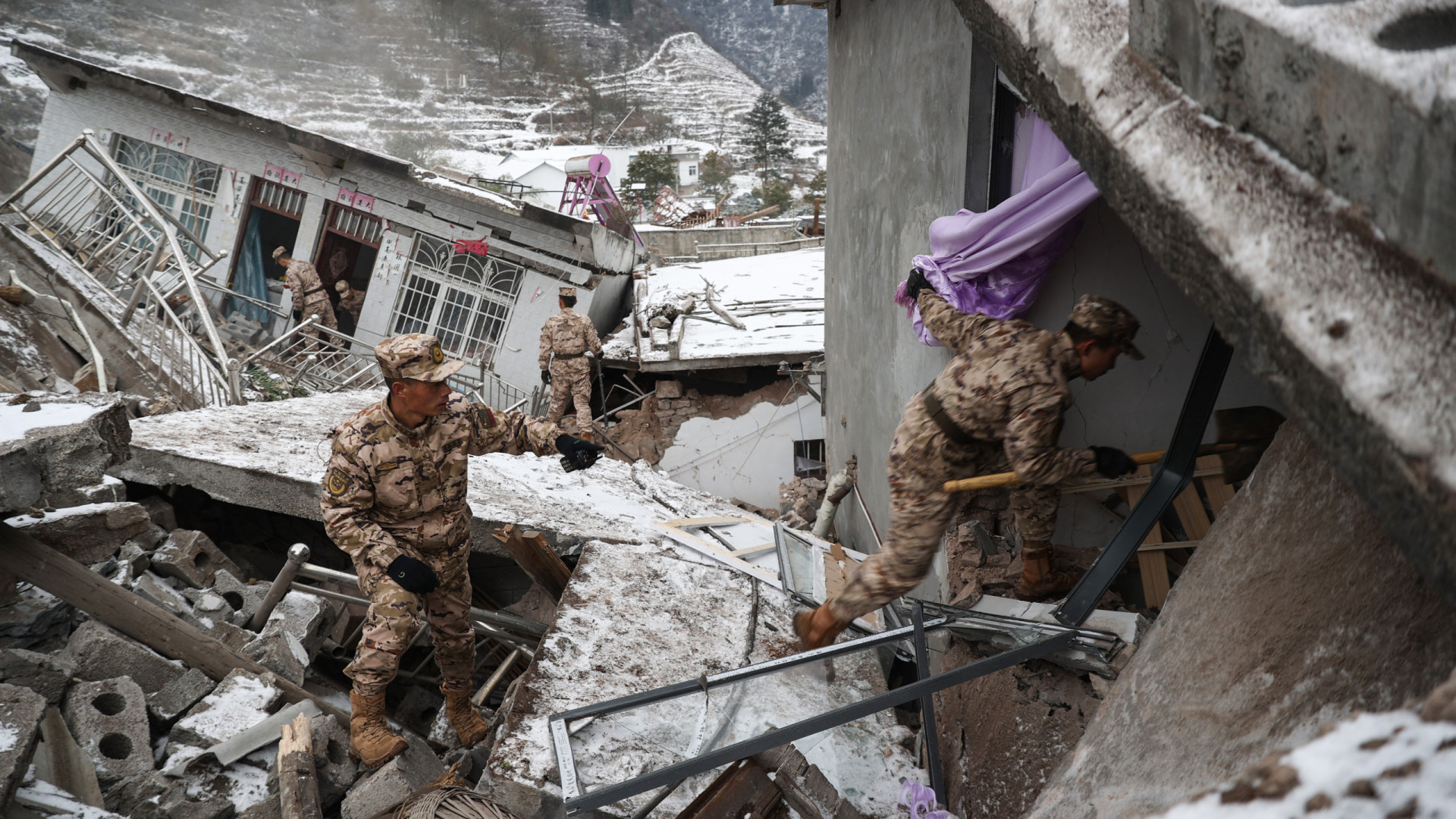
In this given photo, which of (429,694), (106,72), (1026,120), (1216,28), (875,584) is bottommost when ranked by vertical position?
(429,694)

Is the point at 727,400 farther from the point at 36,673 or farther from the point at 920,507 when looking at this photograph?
the point at 36,673

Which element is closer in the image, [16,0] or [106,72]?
[106,72]

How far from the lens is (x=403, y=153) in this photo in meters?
48.4

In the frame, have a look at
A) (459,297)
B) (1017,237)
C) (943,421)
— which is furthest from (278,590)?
(459,297)

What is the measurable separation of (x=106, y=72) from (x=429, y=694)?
45.3 ft

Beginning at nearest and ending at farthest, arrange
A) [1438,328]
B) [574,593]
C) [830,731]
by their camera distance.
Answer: [1438,328] < [830,731] < [574,593]

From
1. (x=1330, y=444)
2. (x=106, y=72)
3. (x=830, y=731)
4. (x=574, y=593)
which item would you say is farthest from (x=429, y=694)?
(x=106, y=72)

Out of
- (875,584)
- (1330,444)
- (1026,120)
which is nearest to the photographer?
(1330,444)

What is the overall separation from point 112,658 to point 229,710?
0.49 meters

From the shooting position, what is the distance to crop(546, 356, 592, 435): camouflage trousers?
9945 millimetres

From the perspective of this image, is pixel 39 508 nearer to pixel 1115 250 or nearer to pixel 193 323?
pixel 1115 250

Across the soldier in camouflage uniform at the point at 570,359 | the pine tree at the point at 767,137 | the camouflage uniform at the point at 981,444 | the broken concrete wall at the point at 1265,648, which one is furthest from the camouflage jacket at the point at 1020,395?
the pine tree at the point at 767,137

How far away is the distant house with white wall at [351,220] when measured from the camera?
40.5 feet

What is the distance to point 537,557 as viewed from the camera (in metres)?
4.00
